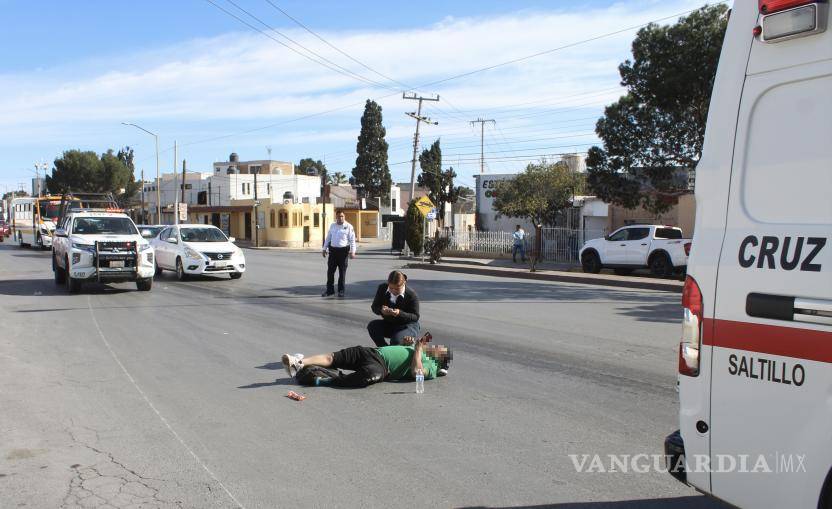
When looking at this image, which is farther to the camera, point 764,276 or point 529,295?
point 529,295

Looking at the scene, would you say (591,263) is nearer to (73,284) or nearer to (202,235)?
(202,235)

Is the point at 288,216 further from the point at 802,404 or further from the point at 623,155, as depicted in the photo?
the point at 802,404

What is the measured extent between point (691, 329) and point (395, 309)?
5034mm

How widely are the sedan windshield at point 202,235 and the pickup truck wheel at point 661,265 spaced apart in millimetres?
14607

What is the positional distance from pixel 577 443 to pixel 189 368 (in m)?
4.92

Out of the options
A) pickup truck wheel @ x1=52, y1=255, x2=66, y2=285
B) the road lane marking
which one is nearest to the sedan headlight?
pickup truck wheel @ x1=52, y1=255, x2=66, y2=285

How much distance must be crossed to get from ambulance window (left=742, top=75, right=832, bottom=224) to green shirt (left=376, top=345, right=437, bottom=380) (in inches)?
193

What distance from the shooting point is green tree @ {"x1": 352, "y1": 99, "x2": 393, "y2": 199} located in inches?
2987

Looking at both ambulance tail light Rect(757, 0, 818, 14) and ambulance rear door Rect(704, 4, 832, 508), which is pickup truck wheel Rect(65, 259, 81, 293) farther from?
ambulance tail light Rect(757, 0, 818, 14)

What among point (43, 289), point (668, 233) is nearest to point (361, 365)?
point (43, 289)

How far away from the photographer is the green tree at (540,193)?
32.0m

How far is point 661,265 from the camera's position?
24.4 meters

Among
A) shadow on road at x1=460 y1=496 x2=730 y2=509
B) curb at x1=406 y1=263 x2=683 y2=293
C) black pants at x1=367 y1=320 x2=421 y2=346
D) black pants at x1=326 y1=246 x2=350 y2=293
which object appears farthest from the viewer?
curb at x1=406 y1=263 x2=683 y2=293

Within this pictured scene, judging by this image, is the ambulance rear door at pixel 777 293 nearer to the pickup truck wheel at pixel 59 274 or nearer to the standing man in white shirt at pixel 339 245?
the standing man in white shirt at pixel 339 245
